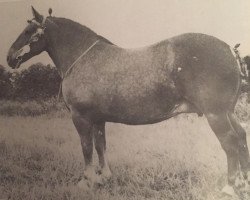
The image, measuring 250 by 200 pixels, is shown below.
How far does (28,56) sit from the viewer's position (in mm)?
2428

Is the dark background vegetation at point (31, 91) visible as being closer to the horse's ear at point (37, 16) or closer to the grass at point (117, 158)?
the grass at point (117, 158)

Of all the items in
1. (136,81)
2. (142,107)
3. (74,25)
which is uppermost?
(74,25)

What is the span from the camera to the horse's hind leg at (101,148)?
2.27 meters

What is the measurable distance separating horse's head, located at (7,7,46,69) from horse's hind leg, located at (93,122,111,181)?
1.65 ft

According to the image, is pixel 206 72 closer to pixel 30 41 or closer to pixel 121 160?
pixel 121 160

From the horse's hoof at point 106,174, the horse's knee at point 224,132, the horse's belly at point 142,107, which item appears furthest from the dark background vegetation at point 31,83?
the horse's knee at point 224,132

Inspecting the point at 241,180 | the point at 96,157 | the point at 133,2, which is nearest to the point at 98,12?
the point at 133,2

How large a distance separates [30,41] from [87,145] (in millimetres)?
599

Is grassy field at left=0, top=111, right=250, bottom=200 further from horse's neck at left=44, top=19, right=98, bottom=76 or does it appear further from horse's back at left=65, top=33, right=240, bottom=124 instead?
horse's neck at left=44, top=19, right=98, bottom=76

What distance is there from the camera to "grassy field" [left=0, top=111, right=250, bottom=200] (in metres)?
2.11

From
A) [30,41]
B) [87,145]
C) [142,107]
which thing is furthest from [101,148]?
[30,41]

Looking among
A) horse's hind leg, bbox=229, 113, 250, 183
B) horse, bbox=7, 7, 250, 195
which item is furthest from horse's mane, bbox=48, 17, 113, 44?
horse's hind leg, bbox=229, 113, 250, 183

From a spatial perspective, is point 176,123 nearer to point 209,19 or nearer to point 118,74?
point 118,74

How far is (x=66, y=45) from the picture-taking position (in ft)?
7.84
